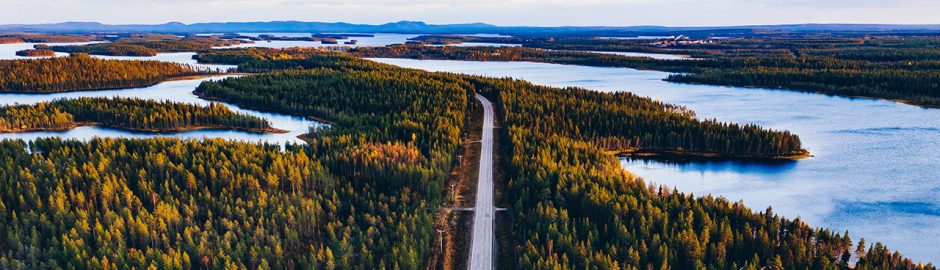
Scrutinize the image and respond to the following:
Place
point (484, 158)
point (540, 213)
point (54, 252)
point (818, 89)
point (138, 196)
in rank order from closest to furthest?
point (54, 252) → point (540, 213) → point (138, 196) → point (484, 158) → point (818, 89)

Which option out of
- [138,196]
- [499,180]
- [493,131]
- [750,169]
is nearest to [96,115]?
[138,196]

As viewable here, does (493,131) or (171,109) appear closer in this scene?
(493,131)

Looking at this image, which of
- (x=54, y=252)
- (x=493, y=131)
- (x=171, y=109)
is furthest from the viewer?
(x=171, y=109)

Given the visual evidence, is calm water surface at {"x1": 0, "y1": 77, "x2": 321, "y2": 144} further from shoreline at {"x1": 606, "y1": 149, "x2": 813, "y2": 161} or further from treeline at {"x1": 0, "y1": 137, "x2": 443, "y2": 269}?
shoreline at {"x1": 606, "y1": 149, "x2": 813, "y2": 161}

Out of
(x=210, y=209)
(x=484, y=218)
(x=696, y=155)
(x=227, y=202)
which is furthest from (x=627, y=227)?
(x=696, y=155)

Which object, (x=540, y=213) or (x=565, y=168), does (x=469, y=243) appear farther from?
(x=565, y=168)

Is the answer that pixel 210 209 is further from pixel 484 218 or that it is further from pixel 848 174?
pixel 848 174

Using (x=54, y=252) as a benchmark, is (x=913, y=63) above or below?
above

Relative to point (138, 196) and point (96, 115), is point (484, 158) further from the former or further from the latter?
point (96, 115)
